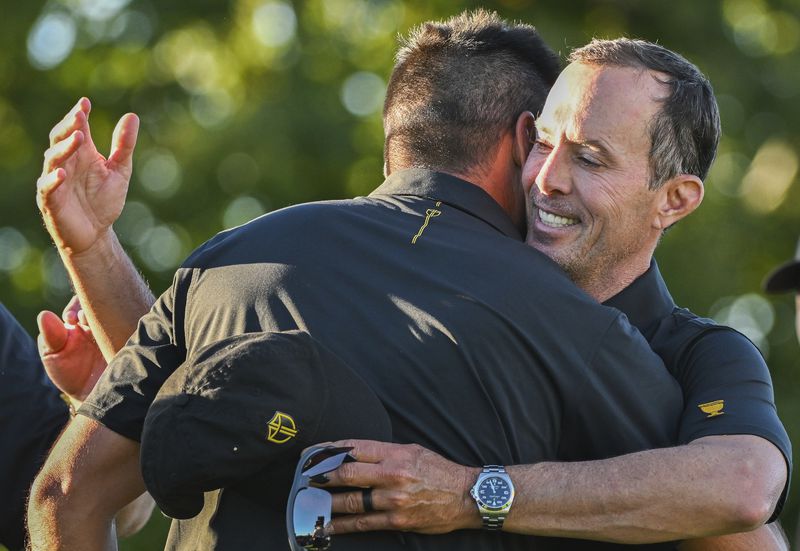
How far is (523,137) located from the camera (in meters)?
3.82

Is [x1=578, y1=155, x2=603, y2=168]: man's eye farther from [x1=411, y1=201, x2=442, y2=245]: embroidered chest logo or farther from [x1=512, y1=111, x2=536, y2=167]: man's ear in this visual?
[x1=411, y1=201, x2=442, y2=245]: embroidered chest logo

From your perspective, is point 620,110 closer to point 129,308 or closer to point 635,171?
point 635,171

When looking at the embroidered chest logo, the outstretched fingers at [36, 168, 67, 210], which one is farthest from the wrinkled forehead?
the outstretched fingers at [36, 168, 67, 210]

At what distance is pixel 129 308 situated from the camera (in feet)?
13.8

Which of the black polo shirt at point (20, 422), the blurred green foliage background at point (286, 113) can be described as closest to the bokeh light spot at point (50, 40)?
the blurred green foliage background at point (286, 113)

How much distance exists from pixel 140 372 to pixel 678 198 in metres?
1.65

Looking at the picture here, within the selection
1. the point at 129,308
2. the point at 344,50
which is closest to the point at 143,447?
the point at 129,308

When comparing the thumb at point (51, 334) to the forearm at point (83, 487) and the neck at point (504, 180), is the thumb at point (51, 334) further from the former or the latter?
the neck at point (504, 180)

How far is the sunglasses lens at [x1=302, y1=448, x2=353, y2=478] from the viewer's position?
2.92 m

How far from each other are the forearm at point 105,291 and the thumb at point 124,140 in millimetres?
223

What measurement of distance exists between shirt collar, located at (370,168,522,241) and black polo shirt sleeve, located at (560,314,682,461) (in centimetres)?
46

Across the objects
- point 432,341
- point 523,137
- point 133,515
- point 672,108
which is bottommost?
point 133,515

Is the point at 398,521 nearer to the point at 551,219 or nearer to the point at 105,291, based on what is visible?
the point at 551,219

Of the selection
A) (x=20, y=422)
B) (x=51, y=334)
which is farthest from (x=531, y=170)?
(x=20, y=422)
